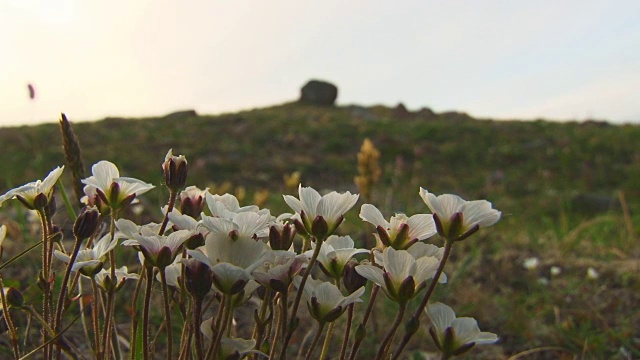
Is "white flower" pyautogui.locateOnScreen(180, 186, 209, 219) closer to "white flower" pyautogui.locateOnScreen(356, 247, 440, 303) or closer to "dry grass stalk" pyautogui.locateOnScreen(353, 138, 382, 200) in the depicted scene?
"white flower" pyautogui.locateOnScreen(356, 247, 440, 303)

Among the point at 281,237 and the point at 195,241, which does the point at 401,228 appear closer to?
the point at 281,237

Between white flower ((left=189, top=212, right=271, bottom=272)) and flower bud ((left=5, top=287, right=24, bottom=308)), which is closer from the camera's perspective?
white flower ((left=189, top=212, right=271, bottom=272))

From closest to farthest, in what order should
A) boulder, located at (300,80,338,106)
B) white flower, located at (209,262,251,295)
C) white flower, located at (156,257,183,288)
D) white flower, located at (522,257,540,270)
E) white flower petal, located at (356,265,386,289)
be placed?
white flower, located at (209,262,251,295)
white flower petal, located at (356,265,386,289)
white flower, located at (156,257,183,288)
white flower, located at (522,257,540,270)
boulder, located at (300,80,338,106)

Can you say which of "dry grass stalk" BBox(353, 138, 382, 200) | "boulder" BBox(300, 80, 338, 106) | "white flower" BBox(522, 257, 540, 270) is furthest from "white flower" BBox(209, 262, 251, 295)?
"boulder" BBox(300, 80, 338, 106)

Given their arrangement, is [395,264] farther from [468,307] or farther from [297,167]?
[297,167]

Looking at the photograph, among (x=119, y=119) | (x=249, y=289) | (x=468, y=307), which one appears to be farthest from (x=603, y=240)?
(x=119, y=119)

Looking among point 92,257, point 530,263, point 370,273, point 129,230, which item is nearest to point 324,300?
point 370,273
